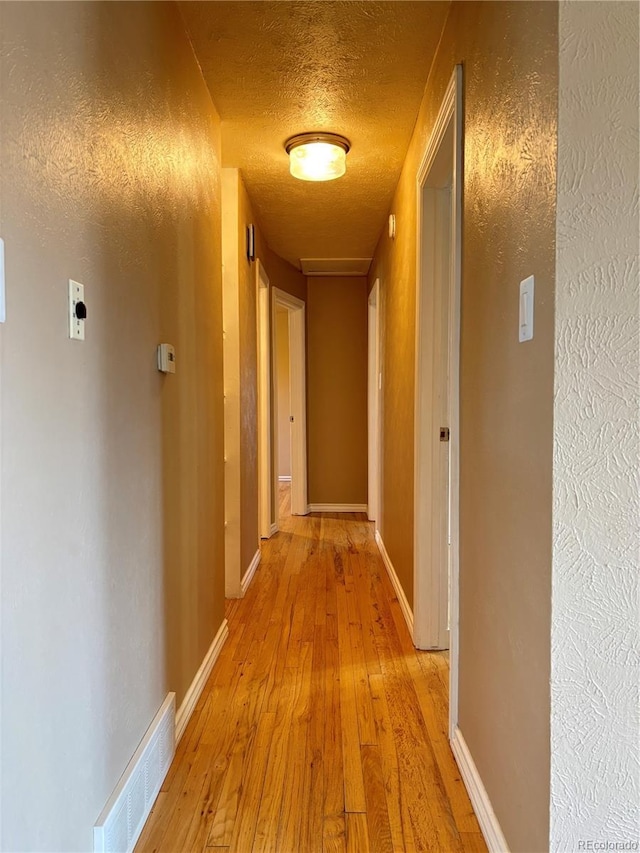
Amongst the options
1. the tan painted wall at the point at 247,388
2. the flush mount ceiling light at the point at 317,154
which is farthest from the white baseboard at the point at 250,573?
the flush mount ceiling light at the point at 317,154

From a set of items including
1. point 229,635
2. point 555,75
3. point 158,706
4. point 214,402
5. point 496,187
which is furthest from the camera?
point 229,635

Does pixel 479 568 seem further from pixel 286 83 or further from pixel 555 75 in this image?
pixel 286 83

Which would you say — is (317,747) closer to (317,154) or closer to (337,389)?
(317,154)

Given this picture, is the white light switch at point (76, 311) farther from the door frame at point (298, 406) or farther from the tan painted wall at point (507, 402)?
the door frame at point (298, 406)

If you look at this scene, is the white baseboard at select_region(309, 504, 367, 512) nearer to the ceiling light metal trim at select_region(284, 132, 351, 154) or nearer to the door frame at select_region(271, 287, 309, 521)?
the door frame at select_region(271, 287, 309, 521)

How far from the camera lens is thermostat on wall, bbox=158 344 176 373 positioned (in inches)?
58.5

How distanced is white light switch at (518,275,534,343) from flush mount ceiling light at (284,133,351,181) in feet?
5.46

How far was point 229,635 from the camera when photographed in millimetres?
2377

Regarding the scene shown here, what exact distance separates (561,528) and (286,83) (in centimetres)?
190

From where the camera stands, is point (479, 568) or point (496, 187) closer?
point (496, 187)

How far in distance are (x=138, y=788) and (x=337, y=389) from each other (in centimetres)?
399

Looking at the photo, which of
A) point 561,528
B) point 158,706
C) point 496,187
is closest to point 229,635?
point 158,706

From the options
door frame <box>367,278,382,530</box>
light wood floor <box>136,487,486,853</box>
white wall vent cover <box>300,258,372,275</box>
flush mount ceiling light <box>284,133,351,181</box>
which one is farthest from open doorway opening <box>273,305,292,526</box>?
light wood floor <box>136,487,486,853</box>

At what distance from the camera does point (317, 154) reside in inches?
92.5
